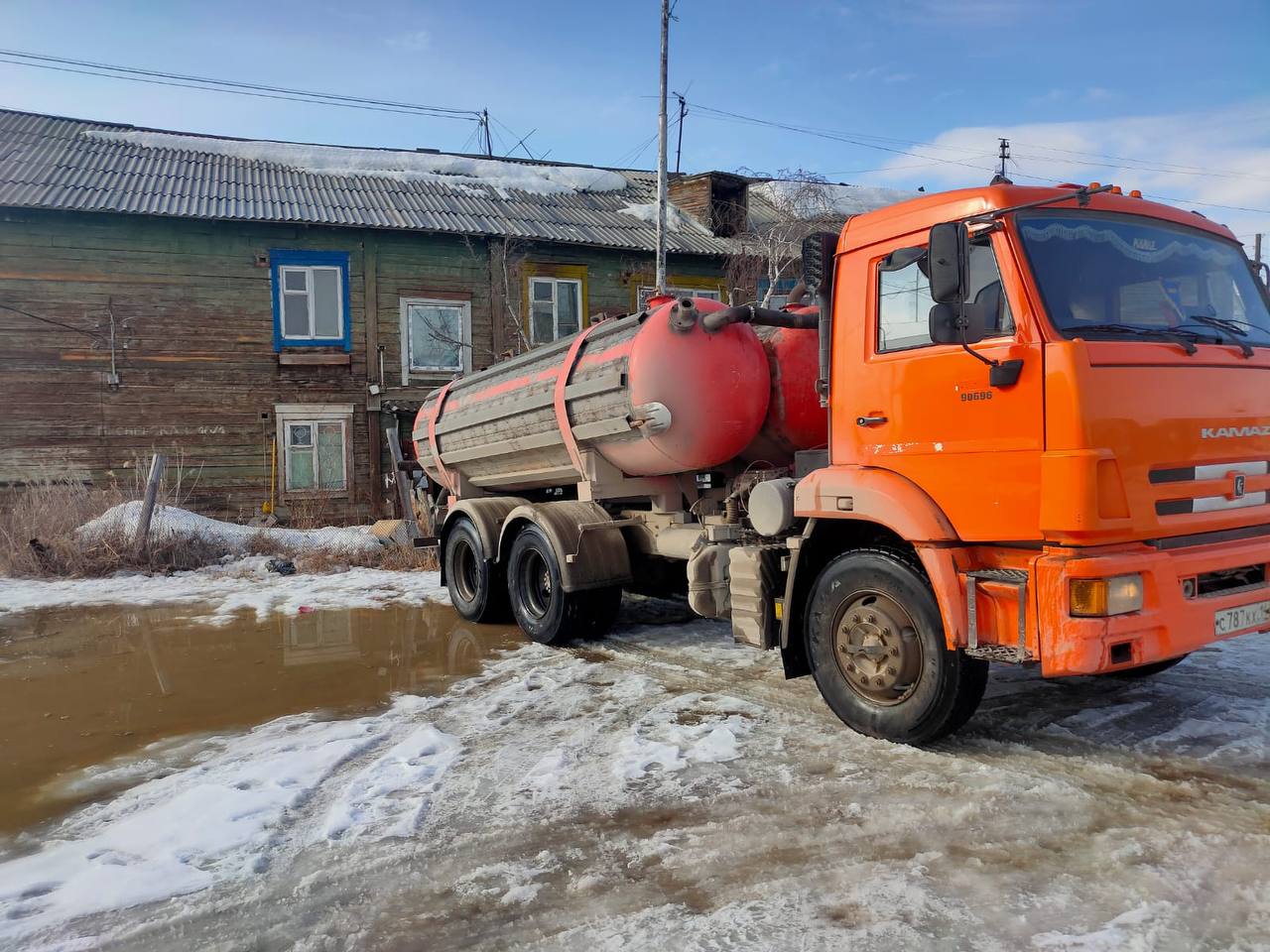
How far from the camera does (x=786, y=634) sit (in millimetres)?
4832

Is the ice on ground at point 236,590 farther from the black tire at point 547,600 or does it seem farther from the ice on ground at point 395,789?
the ice on ground at point 395,789

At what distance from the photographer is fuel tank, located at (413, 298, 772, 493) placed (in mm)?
5824

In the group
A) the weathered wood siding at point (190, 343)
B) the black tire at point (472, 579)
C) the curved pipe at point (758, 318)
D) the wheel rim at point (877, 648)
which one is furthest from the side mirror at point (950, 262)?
the weathered wood siding at point (190, 343)

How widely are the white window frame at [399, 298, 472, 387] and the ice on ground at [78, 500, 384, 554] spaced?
442 centimetres

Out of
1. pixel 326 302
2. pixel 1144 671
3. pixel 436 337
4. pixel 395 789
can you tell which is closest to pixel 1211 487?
pixel 1144 671

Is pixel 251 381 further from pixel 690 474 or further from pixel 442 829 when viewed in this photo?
pixel 442 829

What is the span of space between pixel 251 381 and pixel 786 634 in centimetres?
1478

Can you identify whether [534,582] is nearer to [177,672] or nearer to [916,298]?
[177,672]

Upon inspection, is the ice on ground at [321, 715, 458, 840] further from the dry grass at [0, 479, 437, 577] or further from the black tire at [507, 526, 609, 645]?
the dry grass at [0, 479, 437, 577]

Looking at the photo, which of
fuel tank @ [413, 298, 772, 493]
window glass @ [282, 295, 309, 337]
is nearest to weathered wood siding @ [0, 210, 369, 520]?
window glass @ [282, 295, 309, 337]

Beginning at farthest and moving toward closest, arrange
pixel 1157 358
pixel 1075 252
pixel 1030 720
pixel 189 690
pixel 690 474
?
pixel 690 474, pixel 189 690, pixel 1030 720, pixel 1075 252, pixel 1157 358

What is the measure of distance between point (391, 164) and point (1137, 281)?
1958 cm

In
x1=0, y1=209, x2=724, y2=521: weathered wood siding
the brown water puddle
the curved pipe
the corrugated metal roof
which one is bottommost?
the brown water puddle

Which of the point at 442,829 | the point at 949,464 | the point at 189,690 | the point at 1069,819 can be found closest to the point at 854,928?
the point at 1069,819
